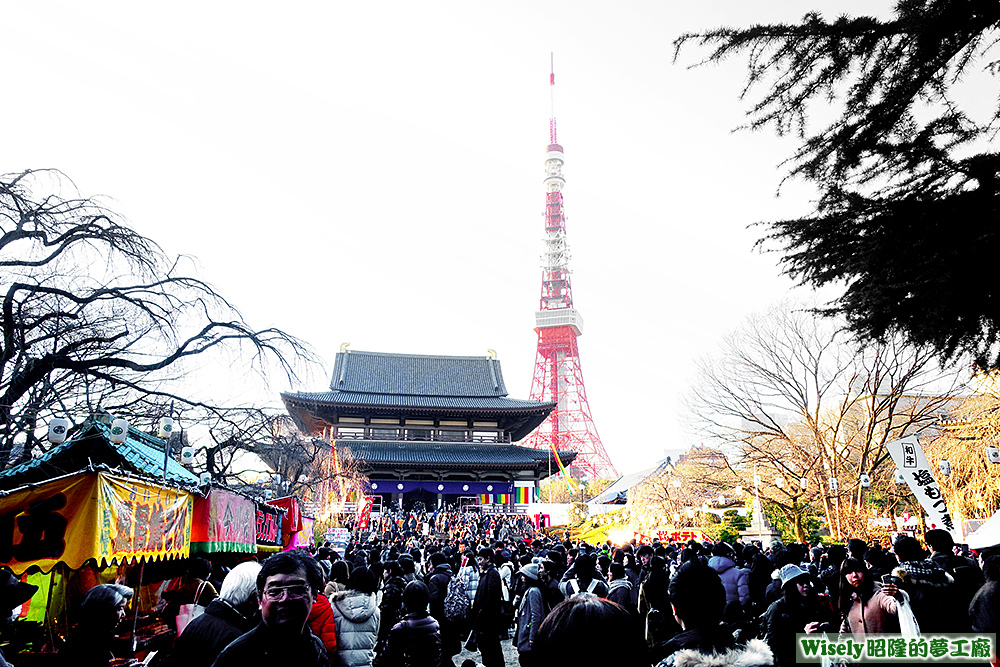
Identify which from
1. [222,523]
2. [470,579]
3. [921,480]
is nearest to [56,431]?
[222,523]

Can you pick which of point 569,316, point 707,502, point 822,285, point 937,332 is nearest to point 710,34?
point 822,285

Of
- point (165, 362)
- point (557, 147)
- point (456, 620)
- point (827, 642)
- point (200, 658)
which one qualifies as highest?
point (557, 147)

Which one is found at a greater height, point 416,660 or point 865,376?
point 865,376

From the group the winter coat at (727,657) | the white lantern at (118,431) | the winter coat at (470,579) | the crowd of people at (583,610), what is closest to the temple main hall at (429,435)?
the winter coat at (470,579)

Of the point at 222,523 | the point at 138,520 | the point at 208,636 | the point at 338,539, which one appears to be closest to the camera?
the point at 208,636

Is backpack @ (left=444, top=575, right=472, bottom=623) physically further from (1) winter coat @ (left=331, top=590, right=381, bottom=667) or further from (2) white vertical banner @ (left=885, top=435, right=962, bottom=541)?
(2) white vertical banner @ (left=885, top=435, right=962, bottom=541)

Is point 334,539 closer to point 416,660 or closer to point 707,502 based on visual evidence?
point 416,660

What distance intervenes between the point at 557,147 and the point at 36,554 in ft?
232

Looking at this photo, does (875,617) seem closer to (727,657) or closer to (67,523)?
(727,657)

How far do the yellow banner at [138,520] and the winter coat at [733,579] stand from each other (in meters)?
5.32

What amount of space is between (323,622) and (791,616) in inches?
124

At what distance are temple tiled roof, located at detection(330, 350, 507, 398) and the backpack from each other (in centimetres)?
3067

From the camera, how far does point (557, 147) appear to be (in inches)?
2785

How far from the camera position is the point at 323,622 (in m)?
4.13
